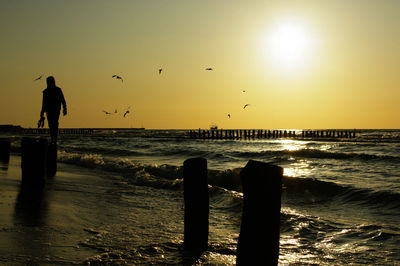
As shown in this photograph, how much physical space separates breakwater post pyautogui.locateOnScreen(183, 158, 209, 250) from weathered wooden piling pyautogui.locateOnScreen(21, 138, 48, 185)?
4.77 m

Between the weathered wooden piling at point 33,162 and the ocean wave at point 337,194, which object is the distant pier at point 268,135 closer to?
the ocean wave at point 337,194

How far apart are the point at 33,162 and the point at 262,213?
21.6 feet

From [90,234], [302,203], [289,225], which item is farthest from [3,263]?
[302,203]

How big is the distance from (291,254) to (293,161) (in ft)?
54.1

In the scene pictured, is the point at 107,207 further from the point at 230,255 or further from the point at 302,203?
the point at 302,203

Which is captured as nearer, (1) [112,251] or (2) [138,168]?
(1) [112,251]

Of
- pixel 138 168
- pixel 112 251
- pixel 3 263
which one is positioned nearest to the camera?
pixel 3 263

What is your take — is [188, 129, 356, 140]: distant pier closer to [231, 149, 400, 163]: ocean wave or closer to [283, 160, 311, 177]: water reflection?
[231, 149, 400, 163]: ocean wave

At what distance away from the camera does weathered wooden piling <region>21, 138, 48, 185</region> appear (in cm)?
867

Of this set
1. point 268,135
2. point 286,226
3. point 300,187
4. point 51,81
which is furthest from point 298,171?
point 268,135

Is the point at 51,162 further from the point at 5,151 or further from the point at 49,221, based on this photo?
the point at 49,221

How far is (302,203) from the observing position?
31.4 feet

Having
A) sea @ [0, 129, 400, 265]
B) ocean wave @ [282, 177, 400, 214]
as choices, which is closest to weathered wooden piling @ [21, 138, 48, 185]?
sea @ [0, 129, 400, 265]

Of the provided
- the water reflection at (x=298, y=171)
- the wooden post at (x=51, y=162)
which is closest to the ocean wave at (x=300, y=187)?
the water reflection at (x=298, y=171)
